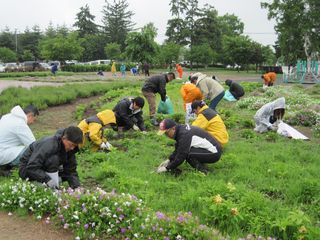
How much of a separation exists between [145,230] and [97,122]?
4131mm

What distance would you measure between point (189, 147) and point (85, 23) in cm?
8483

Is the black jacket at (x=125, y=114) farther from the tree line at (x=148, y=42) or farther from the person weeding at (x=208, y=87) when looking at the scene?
the tree line at (x=148, y=42)

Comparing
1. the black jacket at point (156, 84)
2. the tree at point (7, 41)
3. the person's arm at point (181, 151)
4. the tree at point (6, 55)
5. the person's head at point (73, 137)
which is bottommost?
the person's arm at point (181, 151)

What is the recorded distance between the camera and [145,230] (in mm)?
4293

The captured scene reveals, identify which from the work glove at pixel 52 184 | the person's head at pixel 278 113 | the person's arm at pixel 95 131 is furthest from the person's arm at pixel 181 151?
the person's head at pixel 278 113

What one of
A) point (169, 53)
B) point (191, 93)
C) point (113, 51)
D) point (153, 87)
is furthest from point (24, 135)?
point (113, 51)

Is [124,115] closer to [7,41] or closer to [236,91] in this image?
[236,91]

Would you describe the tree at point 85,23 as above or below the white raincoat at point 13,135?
above

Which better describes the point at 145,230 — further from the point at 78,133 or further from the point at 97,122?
the point at 97,122

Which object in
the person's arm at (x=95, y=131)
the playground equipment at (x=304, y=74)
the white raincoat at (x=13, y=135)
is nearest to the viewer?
the white raincoat at (x=13, y=135)

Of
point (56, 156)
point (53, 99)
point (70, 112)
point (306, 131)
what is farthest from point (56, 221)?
point (53, 99)

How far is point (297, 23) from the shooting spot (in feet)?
132

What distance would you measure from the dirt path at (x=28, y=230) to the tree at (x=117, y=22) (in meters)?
79.3

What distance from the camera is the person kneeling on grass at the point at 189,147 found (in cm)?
651
